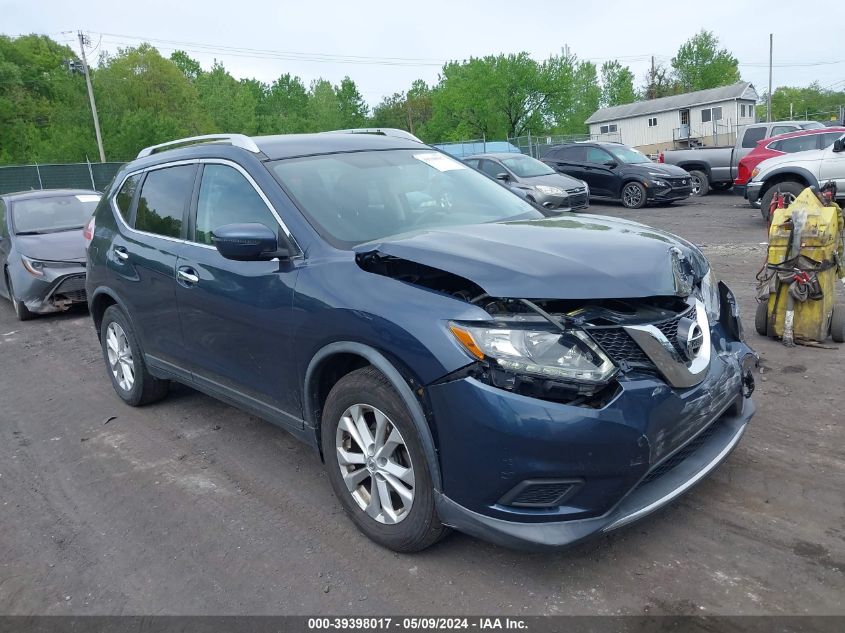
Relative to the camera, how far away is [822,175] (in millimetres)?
12406

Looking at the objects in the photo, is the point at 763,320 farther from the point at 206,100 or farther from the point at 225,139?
the point at 206,100

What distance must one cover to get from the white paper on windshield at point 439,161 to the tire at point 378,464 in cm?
182

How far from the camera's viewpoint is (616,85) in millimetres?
95250

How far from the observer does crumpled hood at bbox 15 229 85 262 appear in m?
8.71

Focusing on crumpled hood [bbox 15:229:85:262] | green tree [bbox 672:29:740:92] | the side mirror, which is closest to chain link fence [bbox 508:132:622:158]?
crumpled hood [bbox 15:229:85:262]

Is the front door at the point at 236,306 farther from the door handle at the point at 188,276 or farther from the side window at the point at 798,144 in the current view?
the side window at the point at 798,144

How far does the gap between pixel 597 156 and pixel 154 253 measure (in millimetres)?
15209

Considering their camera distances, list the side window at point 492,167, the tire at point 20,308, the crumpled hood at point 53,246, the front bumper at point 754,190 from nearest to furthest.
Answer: the crumpled hood at point 53,246 → the tire at point 20,308 → the front bumper at point 754,190 → the side window at point 492,167

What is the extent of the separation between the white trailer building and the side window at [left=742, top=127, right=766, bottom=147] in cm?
3567

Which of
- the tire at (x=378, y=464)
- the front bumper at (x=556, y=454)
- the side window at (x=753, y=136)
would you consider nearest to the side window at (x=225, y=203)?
the tire at (x=378, y=464)

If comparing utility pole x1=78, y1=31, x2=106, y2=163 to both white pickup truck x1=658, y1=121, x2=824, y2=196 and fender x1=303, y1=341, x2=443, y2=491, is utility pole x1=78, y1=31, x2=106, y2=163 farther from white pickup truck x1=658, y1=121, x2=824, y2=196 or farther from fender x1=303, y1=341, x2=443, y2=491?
fender x1=303, y1=341, x2=443, y2=491

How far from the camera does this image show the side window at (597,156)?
1759cm

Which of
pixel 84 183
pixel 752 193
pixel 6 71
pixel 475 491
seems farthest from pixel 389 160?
pixel 6 71

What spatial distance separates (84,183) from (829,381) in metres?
28.8
